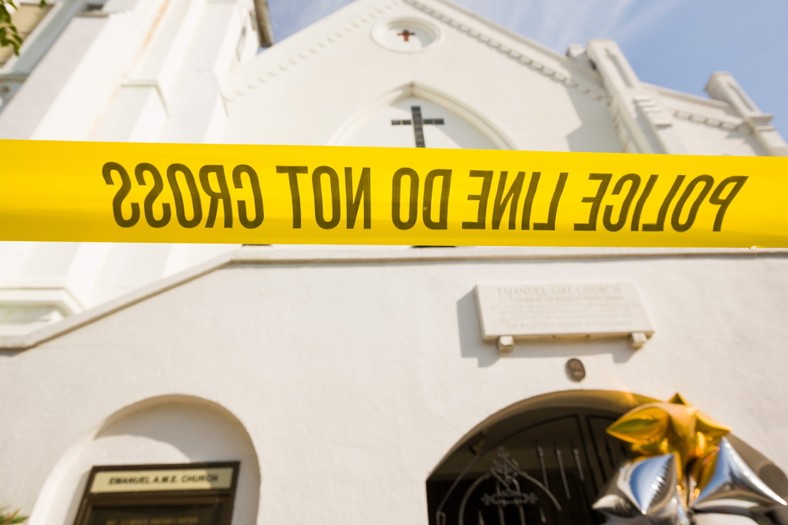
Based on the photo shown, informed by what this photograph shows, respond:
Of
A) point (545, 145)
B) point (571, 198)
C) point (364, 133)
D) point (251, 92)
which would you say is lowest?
point (571, 198)

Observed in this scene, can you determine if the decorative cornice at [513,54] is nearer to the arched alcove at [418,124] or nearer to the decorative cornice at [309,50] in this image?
the decorative cornice at [309,50]

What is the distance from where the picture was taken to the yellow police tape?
3250 mm

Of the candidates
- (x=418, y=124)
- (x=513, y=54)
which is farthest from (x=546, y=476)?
(x=513, y=54)

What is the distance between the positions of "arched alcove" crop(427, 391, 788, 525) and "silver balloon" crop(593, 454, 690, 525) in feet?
0.93

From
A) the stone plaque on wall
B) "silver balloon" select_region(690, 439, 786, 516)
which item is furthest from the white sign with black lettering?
"silver balloon" select_region(690, 439, 786, 516)

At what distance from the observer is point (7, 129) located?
612cm

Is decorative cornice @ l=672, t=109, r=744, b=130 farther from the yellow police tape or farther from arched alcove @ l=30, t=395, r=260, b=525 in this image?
arched alcove @ l=30, t=395, r=260, b=525

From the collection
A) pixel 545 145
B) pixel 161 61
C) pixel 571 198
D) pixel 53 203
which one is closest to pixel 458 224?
pixel 571 198

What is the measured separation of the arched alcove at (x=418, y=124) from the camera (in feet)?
32.8

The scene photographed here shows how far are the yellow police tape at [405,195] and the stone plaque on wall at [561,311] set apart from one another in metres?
1.13

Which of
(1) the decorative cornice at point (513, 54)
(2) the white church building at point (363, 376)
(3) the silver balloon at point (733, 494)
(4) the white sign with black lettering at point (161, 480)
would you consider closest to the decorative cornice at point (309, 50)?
(1) the decorative cornice at point (513, 54)

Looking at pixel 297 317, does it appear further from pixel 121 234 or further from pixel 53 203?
pixel 53 203

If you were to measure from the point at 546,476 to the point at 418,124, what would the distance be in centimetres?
786

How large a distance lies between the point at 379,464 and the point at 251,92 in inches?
355
